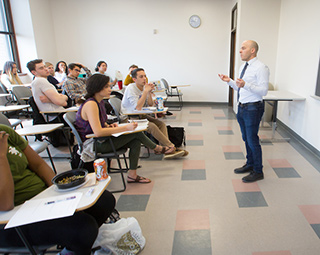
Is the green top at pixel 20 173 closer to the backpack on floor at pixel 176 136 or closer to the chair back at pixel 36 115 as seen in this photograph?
the chair back at pixel 36 115

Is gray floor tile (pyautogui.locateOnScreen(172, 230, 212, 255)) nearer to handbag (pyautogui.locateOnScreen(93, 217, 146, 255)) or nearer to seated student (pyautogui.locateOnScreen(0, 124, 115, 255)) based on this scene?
handbag (pyautogui.locateOnScreen(93, 217, 146, 255))

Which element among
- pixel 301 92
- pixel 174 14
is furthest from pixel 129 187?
pixel 174 14

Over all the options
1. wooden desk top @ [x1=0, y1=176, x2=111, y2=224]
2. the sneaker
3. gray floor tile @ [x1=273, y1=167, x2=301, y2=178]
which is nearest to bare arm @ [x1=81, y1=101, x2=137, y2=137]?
wooden desk top @ [x1=0, y1=176, x2=111, y2=224]

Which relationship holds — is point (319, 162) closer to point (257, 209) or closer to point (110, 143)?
point (257, 209)

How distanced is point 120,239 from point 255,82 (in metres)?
1.96

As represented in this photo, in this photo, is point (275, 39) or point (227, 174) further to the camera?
point (275, 39)

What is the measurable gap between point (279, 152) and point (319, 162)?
51 centimetres

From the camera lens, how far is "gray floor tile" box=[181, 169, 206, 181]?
2828 millimetres

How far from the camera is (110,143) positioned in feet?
7.97

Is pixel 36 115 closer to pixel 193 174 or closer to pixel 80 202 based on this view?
pixel 193 174

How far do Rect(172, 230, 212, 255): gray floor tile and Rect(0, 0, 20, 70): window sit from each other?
A: 6.85m

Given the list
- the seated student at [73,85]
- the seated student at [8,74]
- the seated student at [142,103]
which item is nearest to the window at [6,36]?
the seated student at [8,74]

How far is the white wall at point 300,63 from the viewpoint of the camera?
3.35 meters

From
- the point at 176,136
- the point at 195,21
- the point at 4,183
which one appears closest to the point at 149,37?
the point at 195,21
